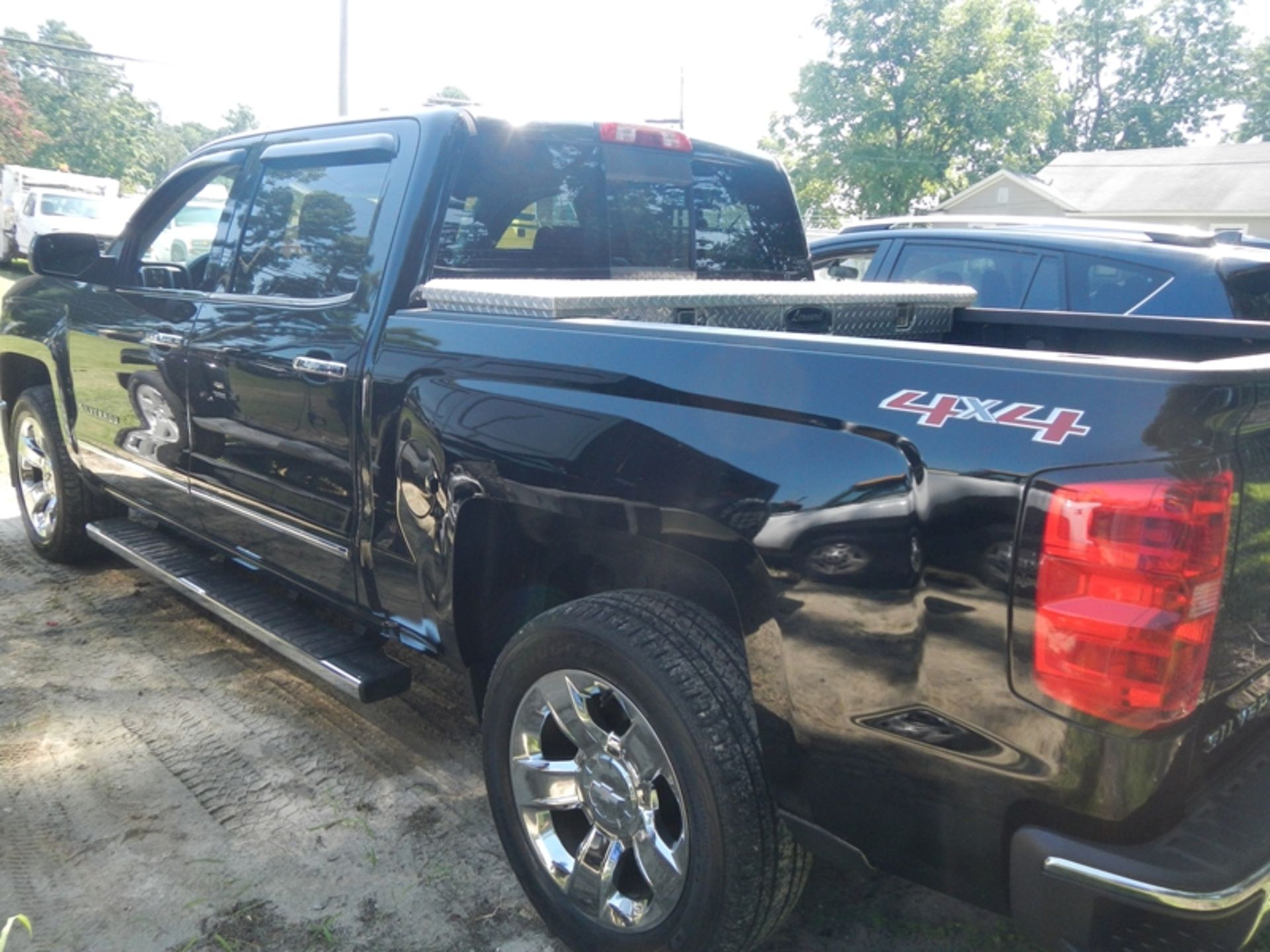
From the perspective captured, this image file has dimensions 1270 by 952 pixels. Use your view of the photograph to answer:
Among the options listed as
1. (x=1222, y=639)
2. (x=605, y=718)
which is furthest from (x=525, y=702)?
(x=1222, y=639)

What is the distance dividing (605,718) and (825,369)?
1022mm

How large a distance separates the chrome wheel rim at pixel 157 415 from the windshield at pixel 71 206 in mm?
21905

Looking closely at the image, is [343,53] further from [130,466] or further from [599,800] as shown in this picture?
[599,800]

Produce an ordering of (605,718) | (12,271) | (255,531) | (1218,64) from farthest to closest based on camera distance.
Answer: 1. (1218,64)
2. (12,271)
3. (255,531)
4. (605,718)

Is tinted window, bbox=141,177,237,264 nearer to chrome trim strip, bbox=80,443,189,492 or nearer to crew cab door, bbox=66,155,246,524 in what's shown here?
crew cab door, bbox=66,155,246,524

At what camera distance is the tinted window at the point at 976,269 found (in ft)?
19.2

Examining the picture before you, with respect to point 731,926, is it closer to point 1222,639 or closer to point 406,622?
point 1222,639

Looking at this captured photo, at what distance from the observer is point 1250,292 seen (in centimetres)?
520

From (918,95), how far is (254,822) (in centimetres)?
3297

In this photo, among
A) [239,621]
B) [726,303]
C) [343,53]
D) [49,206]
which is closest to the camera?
[726,303]

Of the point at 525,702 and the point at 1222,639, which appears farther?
the point at 525,702

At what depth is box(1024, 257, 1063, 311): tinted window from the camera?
223 inches

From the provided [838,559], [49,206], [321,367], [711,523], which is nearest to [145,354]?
[321,367]

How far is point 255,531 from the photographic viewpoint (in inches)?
144
